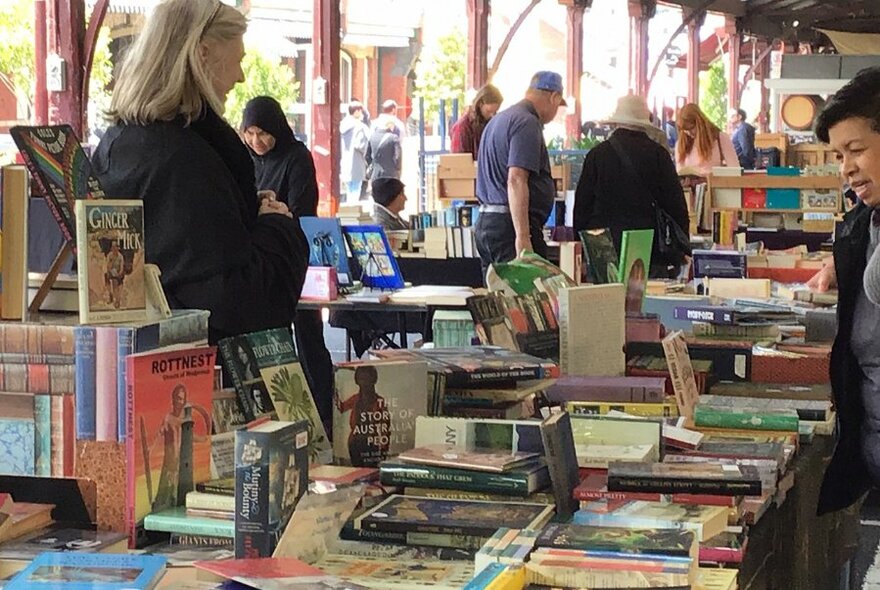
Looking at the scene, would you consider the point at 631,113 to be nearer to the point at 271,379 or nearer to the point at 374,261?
the point at 374,261

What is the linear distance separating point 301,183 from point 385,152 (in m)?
6.12

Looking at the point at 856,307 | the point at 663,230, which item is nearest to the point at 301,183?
the point at 663,230

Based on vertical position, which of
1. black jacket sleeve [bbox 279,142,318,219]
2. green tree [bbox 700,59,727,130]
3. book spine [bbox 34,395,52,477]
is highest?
green tree [bbox 700,59,727,130]

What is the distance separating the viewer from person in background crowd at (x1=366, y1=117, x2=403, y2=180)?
11.7m

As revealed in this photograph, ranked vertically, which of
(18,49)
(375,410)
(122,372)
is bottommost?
(375,410)

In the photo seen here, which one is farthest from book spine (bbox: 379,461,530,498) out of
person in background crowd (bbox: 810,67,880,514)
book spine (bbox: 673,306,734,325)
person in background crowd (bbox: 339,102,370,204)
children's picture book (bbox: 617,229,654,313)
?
person in background crowd (bbox: 339,102,370,204)

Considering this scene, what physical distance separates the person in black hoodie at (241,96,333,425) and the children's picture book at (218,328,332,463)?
9.94 feet

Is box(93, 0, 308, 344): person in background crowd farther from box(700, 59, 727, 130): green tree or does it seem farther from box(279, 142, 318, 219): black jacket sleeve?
box(700, 59, 727, 130): green tree

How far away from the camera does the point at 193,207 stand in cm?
253

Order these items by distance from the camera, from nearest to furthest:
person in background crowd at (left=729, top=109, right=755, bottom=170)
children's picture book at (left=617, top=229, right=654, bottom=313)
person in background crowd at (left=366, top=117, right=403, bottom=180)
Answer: children's picture book at (left=617, top=229, right=654, bottom=313), person in background crowd at (left=366, top=117, right=403, bottom=180), person in background crowd at (left=729, top=109, right=755, bottom=170)

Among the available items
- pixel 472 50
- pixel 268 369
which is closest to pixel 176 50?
pixel 268 369

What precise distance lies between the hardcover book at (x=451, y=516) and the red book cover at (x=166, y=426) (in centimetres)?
28

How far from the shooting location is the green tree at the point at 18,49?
703 cm

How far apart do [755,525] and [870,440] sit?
0.84 meters
